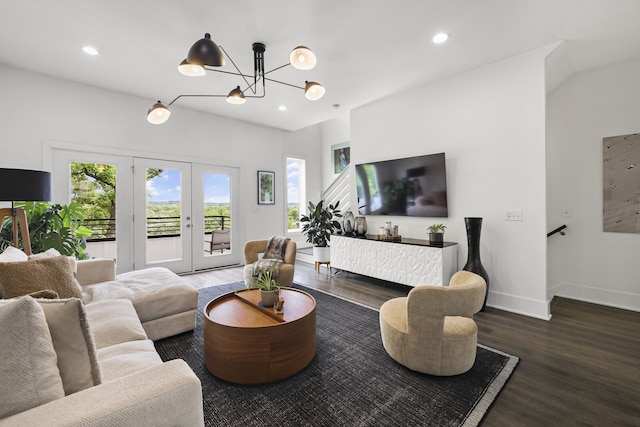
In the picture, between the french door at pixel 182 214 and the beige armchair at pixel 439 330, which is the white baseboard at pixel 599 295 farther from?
the french door at pixel 182 214

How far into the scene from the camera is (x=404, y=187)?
430 cm

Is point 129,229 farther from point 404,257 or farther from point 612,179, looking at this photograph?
point 612,179

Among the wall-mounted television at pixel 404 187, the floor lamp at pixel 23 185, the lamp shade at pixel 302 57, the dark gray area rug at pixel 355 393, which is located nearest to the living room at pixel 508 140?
the wall-mounted television at pixel 404 187

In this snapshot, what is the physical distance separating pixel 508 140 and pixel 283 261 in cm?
321

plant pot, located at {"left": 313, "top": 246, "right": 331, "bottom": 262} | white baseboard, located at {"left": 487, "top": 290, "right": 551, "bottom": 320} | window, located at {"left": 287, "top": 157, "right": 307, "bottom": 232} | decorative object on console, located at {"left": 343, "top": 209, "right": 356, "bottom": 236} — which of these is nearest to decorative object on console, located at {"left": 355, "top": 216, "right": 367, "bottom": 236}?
decorative object on console, located at {"left": 343, "top": 209, "right": 356, "bottom": 236}

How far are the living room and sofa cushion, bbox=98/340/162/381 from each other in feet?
9.24

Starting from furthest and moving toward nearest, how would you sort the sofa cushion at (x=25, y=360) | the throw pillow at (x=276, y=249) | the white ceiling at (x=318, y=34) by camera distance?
the throw pillow at (x=276, y=249), the white ceiling at (x=318, y=34), the sofa cushion at (x=25, y=360)

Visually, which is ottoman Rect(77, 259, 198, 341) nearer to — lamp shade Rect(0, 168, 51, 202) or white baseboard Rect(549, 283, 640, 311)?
lamp shade Rect(0, 168, 51, 202)

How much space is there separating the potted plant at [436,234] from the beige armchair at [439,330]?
62.0 inches

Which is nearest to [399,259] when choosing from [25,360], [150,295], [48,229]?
[150,295]

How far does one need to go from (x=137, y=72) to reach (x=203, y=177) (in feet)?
6.61

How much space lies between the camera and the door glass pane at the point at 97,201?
166 inches

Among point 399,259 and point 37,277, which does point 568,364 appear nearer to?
point 399,259

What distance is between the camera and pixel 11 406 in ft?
2.90
